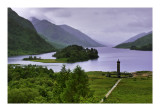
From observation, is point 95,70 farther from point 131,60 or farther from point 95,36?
point 131,60

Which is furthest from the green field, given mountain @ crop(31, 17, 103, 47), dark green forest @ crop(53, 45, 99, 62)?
mountain @ crop(31, 17, 103, 47)

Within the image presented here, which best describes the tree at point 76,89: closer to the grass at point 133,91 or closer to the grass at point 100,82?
the grass at point 133,91

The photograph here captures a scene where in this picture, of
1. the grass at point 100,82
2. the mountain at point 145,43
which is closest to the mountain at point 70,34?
the grass at point 100,82

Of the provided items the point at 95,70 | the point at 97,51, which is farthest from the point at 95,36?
the point at 97,51

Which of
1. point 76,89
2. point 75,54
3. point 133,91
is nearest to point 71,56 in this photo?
point 75,54

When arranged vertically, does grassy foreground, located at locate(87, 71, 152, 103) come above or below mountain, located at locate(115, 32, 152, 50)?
below


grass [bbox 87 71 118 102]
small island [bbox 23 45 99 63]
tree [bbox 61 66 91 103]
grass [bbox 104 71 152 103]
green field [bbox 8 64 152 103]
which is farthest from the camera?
small island [bbox 23 45 99 63]

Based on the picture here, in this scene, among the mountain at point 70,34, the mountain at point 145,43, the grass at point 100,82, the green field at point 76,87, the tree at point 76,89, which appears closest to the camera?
the tree at point 76,89

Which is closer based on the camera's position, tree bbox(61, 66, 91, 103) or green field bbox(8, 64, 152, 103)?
tree bbox(61, 66, 91, 103)

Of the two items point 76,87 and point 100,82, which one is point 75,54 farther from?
point 76,87

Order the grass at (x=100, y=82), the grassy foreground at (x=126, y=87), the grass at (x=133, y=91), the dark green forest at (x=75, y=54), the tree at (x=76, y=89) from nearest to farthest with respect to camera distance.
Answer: the tree at (x=76, y=89), the grass at (x=133, y=91), the grassy foreground at (x=126, y=87), the grass at (x=100, y=82), the dark green forest at (x=75, y=54)

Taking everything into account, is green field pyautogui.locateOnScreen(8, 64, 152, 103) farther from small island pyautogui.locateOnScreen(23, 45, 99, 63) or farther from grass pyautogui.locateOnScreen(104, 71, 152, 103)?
small island pyautogui.locateOnScreen(23, 45, 99, 63)
